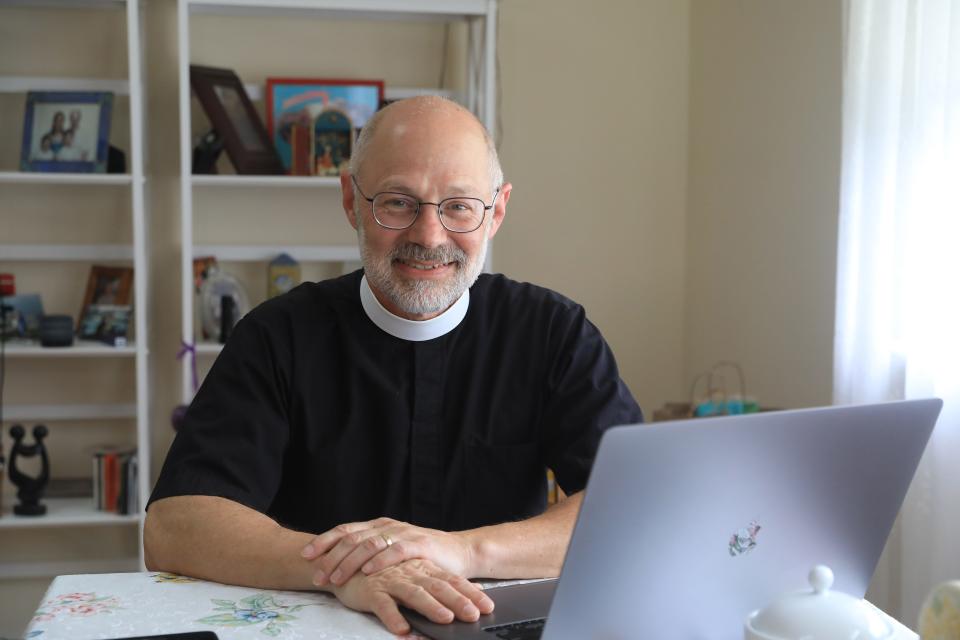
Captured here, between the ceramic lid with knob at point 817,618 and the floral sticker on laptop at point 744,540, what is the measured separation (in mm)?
53

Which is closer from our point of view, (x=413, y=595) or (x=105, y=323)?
(x=413, y=595)

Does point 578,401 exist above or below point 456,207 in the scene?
below

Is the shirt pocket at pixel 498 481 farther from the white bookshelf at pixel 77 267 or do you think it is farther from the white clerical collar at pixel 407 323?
the white bookshelf at pixel 77 267

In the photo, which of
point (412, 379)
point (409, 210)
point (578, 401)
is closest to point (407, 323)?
point (412, 379)

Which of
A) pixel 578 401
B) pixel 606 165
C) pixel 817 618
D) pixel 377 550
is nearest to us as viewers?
pixel 817 618

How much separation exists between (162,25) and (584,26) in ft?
4.72

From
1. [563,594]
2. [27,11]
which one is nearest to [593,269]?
[27,11]

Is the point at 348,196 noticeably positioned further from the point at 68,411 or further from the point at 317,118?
the point at 68,411

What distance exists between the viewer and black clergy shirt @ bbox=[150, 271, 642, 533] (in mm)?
1648

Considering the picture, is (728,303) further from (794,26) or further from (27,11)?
(27,11)

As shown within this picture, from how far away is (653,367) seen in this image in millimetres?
3889

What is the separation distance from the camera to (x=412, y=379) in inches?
67.2

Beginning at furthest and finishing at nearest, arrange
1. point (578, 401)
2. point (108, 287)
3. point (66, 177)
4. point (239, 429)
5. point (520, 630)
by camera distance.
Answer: point (108, 287)
point (66, 177)
point (578, 401)
point (239, 429)
point (520, 630)

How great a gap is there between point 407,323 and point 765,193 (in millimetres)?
1858
